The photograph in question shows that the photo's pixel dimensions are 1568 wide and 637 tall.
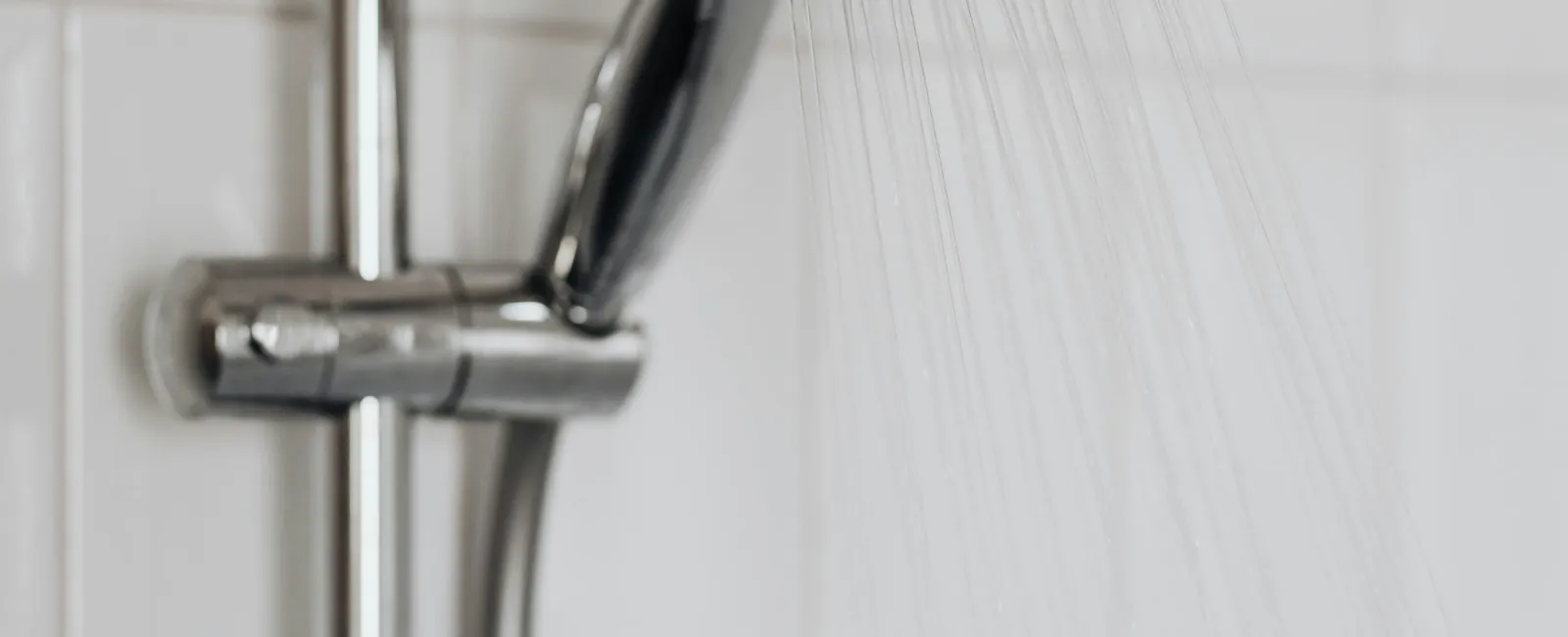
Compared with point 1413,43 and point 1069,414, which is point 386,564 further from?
point 1413,43

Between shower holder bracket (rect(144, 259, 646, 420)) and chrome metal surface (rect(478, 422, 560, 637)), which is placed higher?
shower holder bracket (rect(144, 259, 646, 420))

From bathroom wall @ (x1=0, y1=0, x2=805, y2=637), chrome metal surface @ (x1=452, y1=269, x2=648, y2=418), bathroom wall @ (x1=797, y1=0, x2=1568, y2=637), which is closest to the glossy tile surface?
bathroom wall @ (x1=0, y1=0, x2=805, y2=637)

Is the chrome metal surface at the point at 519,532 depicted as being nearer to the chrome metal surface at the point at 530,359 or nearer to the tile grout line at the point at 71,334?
the chrome metal surface at the point at 530,359

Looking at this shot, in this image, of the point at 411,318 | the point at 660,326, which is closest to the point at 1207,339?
the point at 660,326

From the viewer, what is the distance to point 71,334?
49cm

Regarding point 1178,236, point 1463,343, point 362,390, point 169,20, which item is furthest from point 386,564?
point 1463,343

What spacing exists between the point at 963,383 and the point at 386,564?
211mm

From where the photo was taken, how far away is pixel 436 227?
535mm

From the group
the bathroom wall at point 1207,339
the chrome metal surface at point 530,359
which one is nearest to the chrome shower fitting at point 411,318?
the chrome metal surface at point 530,359

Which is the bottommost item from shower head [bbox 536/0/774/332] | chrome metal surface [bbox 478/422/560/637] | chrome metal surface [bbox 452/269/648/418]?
chrome metal surface [bbox 478/422/560/637]

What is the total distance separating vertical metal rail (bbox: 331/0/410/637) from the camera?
18.9 inches

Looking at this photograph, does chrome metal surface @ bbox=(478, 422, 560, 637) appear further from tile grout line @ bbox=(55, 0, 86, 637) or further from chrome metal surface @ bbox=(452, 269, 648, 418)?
tile grout line @ bbox=(55, 0, 86, 637)

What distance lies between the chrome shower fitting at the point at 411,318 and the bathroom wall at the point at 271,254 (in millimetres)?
33

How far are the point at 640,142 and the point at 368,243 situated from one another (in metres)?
0.10
